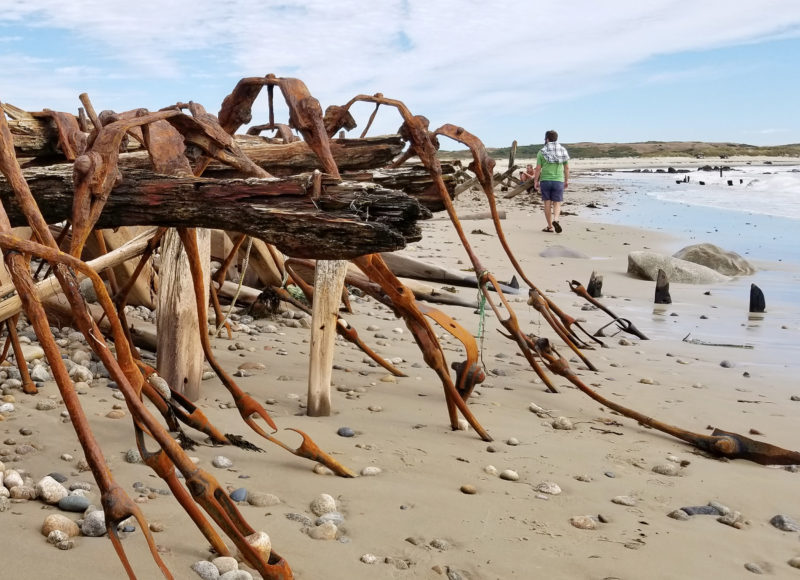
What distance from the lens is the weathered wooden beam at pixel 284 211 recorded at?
188 cm

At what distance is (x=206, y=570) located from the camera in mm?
2176

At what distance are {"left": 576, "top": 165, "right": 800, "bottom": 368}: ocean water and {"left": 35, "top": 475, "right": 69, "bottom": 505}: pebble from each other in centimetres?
510

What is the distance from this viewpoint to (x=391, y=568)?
2357mm

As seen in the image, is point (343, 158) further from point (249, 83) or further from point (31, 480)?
point (31, 480)

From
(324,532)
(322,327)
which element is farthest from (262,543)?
(322,327)

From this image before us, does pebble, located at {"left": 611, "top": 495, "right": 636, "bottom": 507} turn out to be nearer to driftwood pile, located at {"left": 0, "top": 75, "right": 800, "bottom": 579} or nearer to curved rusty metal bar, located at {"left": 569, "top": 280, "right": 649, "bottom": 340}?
driftwood pile, located at {"left": 0, "top": 75, "right": 800, "bottom": 579}

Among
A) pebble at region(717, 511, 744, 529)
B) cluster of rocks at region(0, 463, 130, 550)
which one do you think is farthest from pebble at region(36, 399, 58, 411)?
pebble at region(717, 511, 744, 529)

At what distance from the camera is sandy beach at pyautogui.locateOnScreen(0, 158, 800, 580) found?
2426 mm

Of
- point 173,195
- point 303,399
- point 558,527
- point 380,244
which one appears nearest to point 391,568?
point 558,527

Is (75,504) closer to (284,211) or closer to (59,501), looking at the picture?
(59,501)

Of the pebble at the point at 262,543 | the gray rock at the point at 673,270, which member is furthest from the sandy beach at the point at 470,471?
the gray rock at the point at 673,270

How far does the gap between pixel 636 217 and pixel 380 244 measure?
63.7ft

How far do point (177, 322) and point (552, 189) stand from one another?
41.7 feet

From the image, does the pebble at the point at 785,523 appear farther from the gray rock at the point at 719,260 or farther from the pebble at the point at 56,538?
the gray rock at the point at 719,260
